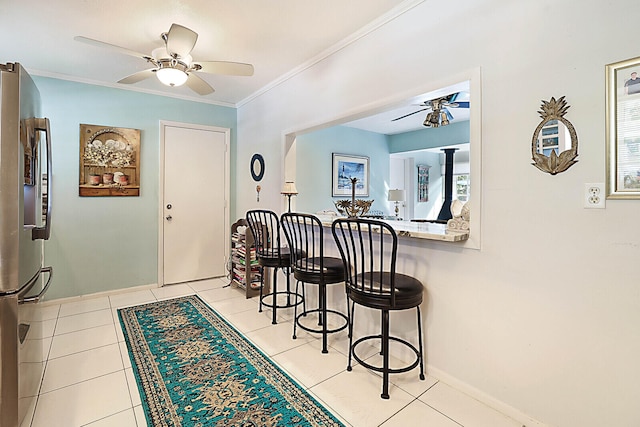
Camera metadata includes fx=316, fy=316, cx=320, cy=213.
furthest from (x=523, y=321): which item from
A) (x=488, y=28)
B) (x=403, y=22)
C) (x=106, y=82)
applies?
(x=106, y=82)

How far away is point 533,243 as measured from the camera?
1656 mm

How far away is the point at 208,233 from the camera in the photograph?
178 inches

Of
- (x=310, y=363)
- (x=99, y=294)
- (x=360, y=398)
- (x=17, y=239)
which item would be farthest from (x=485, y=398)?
(x=99, y=294)

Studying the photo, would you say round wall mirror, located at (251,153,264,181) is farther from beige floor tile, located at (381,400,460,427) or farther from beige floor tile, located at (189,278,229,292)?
beige floor tile, located at (381,400,460,427)

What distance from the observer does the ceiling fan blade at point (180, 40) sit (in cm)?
202

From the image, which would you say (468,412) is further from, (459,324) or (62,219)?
(62,219)

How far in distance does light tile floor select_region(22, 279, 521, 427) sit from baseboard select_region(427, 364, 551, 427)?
32 millimetres

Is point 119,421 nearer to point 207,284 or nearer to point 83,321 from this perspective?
point 83,321

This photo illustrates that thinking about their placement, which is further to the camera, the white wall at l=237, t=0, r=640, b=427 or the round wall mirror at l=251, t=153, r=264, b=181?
the round wall mirror at l=251, t=153, r=264, b=181

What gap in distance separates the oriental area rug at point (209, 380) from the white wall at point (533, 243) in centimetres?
99

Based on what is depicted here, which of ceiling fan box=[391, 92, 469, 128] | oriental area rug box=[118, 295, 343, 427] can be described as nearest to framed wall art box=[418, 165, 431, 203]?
ceiling fan box=[391, 92, 469, 128]

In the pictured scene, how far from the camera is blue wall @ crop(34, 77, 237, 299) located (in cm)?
354

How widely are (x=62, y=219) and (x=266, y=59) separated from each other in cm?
291

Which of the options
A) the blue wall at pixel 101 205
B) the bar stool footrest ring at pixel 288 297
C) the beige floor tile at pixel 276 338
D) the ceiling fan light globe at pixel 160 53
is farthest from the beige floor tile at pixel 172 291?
the ceiling fan light globe at pixel 160 53
